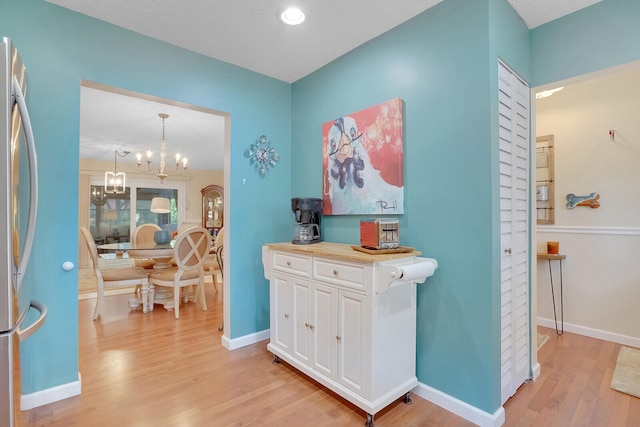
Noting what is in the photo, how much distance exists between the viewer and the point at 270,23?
7.22ft

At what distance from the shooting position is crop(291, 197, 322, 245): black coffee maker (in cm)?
259

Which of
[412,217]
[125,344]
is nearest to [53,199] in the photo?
[125,344]

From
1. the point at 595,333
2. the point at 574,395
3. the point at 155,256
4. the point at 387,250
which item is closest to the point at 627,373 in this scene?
the point at 574,395

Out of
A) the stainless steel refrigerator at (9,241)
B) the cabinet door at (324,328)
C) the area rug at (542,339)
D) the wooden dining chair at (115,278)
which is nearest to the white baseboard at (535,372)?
the area rug at (542,339)

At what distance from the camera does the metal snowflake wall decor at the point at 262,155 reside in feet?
9.56

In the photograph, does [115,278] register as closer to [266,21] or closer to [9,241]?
[9,241]

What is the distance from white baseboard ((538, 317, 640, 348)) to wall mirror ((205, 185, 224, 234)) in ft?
24.1

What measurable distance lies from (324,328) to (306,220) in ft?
2.95

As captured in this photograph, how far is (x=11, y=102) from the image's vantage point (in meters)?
1.11

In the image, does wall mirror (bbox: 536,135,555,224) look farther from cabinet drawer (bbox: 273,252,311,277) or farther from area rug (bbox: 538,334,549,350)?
cabinet drawer (bbox: 273,252,311,277)

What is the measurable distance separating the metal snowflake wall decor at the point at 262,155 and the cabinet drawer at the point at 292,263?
2.97 feet

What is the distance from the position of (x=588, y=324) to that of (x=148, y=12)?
14.5 ft

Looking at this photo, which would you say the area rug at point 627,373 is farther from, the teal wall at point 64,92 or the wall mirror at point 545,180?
the teal wall at point 64,92

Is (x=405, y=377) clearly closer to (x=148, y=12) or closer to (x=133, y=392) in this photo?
(x=133, y=392)
